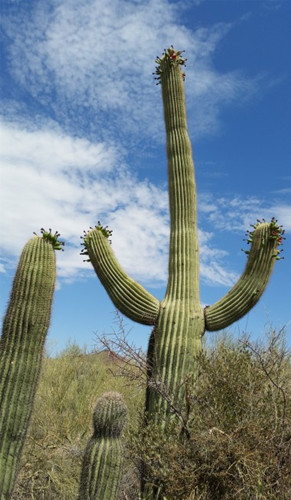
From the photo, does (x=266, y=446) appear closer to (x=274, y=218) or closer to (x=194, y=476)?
(x=194, y=476)

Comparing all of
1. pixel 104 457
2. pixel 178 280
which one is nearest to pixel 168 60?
pixel 178 280

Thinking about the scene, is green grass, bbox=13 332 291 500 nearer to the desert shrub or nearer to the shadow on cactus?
the desert shrub

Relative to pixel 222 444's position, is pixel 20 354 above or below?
above

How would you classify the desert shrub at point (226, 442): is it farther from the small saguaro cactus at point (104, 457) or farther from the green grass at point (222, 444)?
the small saguaro cactus at point (104, 457)

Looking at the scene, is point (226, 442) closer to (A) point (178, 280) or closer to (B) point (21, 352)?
(B) point (21, 352)

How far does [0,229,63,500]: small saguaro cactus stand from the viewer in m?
5.29

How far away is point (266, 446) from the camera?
5.59 m

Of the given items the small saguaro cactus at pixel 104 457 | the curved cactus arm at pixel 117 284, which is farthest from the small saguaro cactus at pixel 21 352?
the curved cactus arm at pixel 117 284

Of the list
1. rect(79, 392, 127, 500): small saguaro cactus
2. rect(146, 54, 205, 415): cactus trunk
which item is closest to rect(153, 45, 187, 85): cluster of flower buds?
rect(146, 54, 205, 415): cactus trunk

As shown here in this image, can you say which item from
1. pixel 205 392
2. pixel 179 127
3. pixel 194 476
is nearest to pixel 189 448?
pixel 194 476

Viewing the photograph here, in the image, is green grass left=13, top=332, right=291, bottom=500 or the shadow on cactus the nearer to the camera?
green grass left=13, top=332, right=291, bottom=500

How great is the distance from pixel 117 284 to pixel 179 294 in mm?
892

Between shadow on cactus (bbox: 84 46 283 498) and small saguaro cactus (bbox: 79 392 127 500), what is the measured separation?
1.02m

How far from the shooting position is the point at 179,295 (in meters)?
7.29
